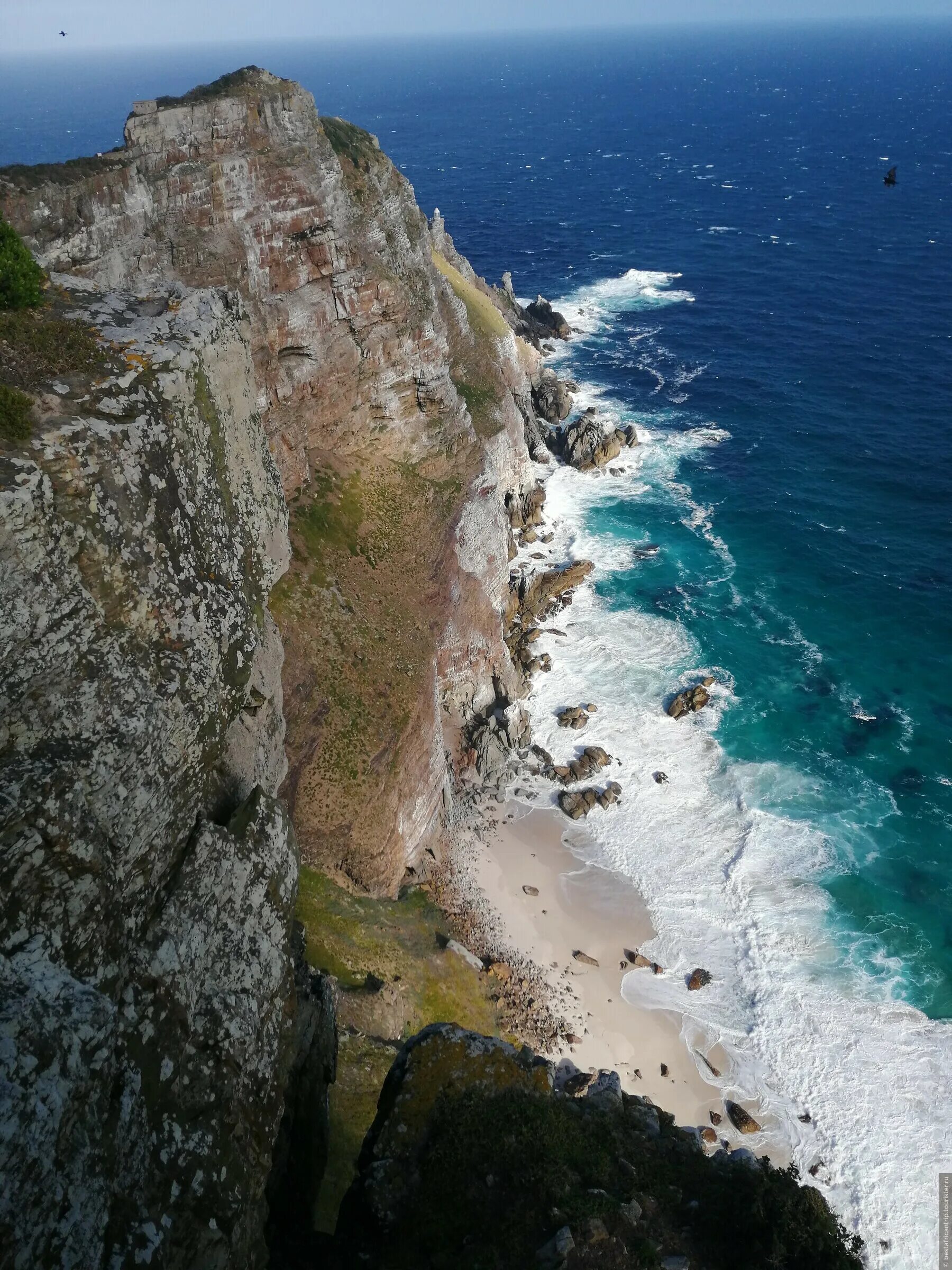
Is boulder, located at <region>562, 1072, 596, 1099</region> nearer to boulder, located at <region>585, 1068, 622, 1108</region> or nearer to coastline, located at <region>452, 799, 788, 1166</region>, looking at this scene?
coastline, located at <region>452, 799, 788, 1166</region>

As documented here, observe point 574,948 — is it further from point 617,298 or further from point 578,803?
point 617,298

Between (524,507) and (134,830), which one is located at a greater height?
(134,830)

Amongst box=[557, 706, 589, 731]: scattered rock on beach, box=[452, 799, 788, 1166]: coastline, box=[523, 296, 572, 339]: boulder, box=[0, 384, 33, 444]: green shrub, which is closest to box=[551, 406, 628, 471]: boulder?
box=[523, 296, 572, 339]: boulder

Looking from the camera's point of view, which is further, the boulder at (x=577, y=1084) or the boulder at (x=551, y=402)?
the boulder at (x=551, y=402)

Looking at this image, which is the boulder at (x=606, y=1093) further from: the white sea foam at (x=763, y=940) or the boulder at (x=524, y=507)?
the boulder at (x=524, y=507)

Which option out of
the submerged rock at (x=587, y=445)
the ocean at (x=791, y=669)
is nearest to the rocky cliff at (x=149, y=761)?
the ocean at (x=791, y=669)

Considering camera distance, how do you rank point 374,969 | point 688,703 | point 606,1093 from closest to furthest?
point 606,1093 < point 374,969 < point 688,703

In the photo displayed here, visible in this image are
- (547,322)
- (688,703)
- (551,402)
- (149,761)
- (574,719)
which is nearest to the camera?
(149,761)

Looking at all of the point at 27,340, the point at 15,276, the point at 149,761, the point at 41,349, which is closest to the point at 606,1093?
the point at 149,761
